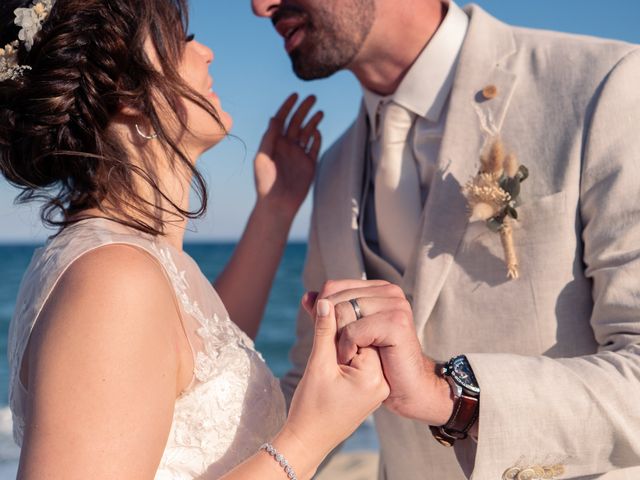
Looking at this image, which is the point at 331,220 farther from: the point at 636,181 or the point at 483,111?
the point at 636,181

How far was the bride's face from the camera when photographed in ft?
7.77

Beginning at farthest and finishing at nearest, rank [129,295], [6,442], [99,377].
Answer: [6,442] < [129,295] < [99,377]

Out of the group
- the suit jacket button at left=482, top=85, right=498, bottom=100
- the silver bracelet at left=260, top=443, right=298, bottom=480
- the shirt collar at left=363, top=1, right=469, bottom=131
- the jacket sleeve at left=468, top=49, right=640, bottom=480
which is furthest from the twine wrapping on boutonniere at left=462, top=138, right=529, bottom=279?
the silver bracelet at left=260, top=443, right=298, bottom=480

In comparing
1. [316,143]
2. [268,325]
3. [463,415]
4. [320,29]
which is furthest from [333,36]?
[268,325]

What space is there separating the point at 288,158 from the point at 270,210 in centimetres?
28

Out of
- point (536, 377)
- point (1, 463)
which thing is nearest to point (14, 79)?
point (536, 377)

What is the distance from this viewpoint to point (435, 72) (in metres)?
3.05

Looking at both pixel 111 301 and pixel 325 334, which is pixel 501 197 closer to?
pixel 325 334

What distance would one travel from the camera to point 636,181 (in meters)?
2.33

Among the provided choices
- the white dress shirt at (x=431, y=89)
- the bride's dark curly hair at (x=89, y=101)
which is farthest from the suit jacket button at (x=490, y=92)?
the bride's dark curly hair at (x=89, y=101)

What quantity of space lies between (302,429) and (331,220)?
4.67ft

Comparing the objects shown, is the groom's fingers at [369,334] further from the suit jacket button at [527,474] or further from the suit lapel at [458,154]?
the suit lapel at [458,154]

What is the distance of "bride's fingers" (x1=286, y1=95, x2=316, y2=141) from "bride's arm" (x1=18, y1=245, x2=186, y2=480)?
5.76 feet

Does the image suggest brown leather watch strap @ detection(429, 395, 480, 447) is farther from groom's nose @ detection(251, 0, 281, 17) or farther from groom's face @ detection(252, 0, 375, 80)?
groom's nose @ detection(251, 0, 281, 17)
